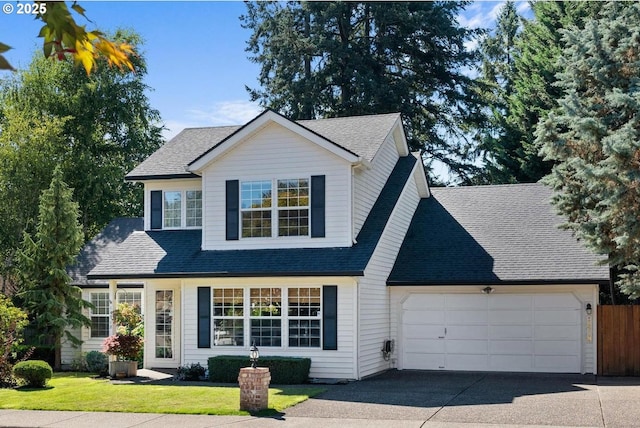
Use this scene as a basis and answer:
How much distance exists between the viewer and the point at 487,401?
15039mm

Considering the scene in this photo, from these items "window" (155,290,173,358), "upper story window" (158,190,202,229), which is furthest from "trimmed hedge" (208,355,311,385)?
"upper story window" (158,190,202,229)

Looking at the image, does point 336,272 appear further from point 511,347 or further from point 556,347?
point 556,347

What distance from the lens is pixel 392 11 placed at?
38.4 m

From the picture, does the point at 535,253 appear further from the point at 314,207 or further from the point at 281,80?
the point at 281,80

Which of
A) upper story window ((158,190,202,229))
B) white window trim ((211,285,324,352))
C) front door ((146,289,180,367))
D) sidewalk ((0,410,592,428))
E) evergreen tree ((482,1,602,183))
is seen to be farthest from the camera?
evergreen tree ((482,1,602,183))

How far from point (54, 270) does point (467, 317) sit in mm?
12186

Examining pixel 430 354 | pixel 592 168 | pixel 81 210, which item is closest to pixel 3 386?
pixel 430 354

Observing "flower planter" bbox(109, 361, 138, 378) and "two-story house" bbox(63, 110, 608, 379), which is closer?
"two-story house" bbox(63, 110, 608, 379)

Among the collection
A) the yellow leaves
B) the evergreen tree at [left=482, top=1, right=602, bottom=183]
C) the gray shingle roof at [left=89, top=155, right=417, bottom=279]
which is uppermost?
the evergreen tree at [left=482, top=1, right=602, bottom=183]

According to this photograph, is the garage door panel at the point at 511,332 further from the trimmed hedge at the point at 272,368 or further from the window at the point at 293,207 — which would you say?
the window at the point at 293,207

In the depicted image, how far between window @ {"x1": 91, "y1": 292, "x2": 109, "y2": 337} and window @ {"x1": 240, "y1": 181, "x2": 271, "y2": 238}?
6.43 meters

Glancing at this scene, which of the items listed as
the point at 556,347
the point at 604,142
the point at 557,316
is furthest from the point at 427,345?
the point at 604,142

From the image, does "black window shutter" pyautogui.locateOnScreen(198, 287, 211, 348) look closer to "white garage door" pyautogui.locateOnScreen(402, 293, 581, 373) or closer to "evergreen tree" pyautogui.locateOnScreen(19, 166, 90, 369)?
"evergreen tree" pyautogui.locateOnScreen(19, 166, 90, 369)

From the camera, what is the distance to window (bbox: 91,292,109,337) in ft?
79.9
